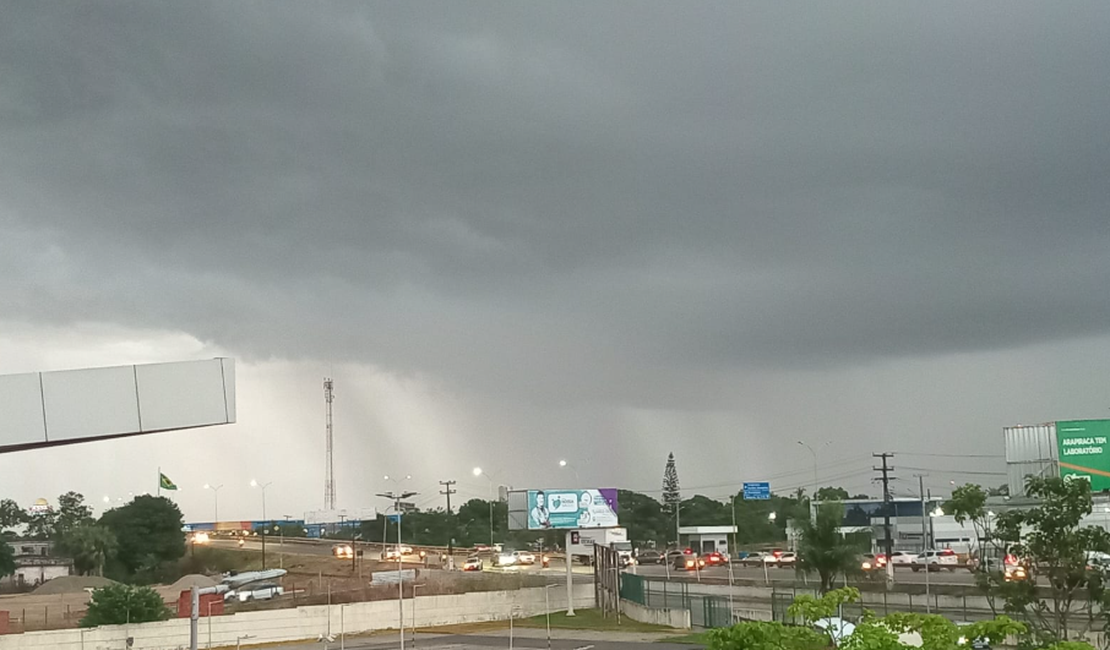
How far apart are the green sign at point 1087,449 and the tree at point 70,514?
11235 cm

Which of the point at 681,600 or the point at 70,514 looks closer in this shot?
the point at 681,600

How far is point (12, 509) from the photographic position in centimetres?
18112

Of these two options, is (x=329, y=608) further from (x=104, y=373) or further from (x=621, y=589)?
(x=104, y=373)

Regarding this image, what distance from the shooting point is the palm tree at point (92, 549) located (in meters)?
114

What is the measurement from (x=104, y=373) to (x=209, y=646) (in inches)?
1420

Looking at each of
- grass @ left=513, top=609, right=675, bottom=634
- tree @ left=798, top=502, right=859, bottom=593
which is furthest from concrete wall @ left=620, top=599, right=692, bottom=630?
tree @ left=798, top=502, right=859, bottom=593

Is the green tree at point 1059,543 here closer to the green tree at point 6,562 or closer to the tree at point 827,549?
the tree at point 827,549

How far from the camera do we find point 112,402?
60.6 feet

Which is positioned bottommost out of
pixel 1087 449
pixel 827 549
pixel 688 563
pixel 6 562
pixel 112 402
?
pixel 688 563

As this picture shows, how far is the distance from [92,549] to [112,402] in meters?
106

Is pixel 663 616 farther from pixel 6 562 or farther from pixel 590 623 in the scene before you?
pixel 6 562

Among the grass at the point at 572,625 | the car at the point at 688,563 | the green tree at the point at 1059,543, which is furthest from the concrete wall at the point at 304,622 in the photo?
the green tree at the point at 1059,543

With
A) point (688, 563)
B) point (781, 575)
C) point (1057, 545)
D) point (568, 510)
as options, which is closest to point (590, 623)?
point (568, 510)

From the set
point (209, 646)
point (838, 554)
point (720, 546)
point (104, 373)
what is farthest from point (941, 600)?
point (720, 546)
